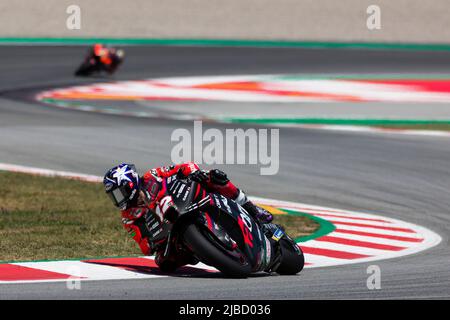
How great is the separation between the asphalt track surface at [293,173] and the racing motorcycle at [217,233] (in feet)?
0.52

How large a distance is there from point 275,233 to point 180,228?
1.00m

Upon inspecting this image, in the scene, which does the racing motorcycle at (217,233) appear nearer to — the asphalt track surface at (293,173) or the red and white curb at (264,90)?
the asphalt track surface at (293,173)

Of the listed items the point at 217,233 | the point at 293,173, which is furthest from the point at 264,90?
the point at 217,233

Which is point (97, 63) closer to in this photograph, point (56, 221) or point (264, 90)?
point (264, 90)

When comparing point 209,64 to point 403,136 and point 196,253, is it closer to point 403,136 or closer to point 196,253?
point 403,136

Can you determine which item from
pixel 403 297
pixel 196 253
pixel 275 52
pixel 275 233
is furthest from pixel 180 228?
pixel 275 52

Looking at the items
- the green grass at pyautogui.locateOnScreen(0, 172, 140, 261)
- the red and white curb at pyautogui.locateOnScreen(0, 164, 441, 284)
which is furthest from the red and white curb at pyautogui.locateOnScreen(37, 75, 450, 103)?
the red and white curb at pyautogui.locateOnScreen(0, 164, 441, 284)

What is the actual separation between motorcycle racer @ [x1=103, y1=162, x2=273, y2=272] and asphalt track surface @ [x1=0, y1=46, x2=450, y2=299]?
1.07 feet

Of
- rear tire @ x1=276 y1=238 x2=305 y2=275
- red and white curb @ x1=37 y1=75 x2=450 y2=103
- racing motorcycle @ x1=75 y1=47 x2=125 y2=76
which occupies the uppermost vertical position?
racing motorcycle @ x1=75 y1=47 x2=125 y2=76

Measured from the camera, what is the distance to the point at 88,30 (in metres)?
42.7

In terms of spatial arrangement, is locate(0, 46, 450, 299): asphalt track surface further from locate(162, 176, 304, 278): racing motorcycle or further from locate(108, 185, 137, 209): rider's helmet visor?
locate(108, 185, 137, 209): rider's helmet visor

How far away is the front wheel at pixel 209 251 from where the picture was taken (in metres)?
8.91

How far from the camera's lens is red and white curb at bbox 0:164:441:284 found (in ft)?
30.5

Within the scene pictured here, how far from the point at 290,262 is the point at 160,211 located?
124 centimetres
